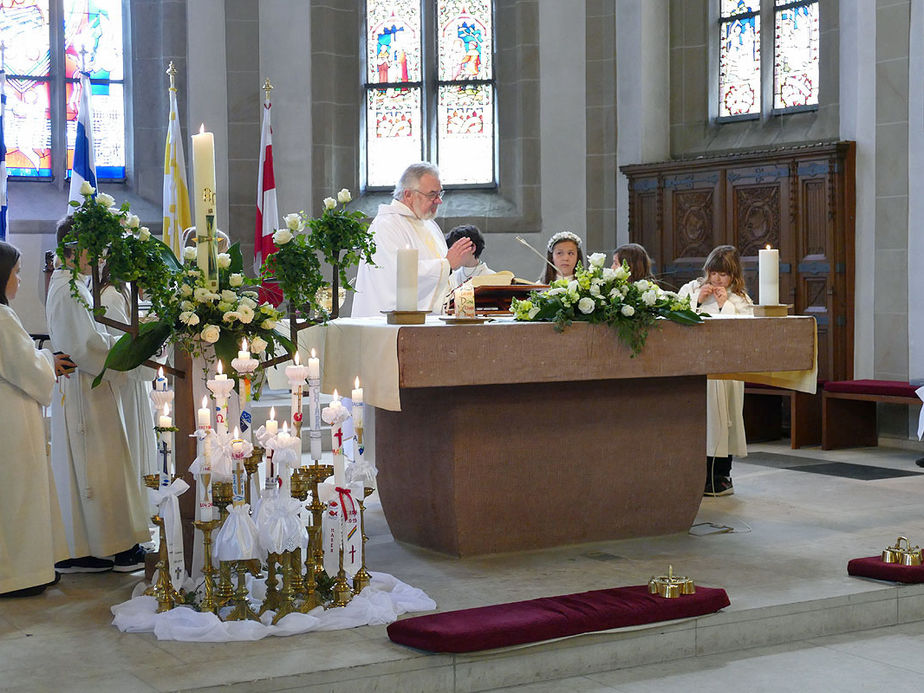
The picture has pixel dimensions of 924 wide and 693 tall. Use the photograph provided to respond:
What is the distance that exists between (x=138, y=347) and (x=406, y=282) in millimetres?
1111

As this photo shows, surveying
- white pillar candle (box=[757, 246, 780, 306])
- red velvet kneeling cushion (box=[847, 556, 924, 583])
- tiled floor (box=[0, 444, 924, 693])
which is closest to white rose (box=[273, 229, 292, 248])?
tiled floor (box=[0, 444, 924, 693])

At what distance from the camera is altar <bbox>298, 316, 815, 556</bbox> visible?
16.7 ft

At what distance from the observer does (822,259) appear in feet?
32.8

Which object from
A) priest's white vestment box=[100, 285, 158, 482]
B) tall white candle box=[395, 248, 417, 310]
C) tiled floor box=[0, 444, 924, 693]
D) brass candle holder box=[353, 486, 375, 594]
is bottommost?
tiled floor box=[0, 444, 924, 693]

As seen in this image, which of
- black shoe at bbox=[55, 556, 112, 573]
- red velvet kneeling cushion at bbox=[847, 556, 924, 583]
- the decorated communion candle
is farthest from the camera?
black shoe at bbox=[55, 556, 112, 573]

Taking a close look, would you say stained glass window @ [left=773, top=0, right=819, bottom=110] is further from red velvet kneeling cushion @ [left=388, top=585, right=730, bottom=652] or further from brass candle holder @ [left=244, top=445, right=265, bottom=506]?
brass candle holder @ [left=244, top=445, right=265, bottom=506]

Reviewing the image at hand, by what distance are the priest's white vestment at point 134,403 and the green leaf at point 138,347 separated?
0.60 m

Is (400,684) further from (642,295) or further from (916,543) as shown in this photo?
(916,543)

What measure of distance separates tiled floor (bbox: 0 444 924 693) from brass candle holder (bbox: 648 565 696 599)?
0.13 metres

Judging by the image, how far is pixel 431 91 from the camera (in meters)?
12.2

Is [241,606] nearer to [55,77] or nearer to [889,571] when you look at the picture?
[889,571]

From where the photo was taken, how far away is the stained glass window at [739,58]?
11.2m

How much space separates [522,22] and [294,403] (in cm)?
803

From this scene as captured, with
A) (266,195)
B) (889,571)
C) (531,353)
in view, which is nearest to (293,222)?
(531,353)
